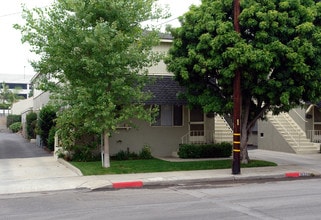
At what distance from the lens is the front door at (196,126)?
2123cm

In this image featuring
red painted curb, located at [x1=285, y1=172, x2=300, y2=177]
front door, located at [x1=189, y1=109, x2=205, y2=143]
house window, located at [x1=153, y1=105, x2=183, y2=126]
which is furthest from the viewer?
front door, located at [x1=189, y1=109, x2=205, y2=143]

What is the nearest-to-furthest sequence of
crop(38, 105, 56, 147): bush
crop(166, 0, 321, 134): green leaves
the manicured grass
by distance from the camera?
crop(166, 0, 321, 134): green leaves
the manicured grass
crop(38, 105, 56, 147): bush

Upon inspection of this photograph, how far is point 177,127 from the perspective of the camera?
21.0 metres

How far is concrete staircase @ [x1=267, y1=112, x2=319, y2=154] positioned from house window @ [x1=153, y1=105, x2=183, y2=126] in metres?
6.36

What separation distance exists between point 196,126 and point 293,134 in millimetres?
6188

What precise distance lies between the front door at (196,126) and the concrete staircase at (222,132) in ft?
2.64

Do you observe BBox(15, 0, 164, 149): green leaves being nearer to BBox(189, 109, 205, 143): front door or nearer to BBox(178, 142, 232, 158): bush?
BBox(178, 142, 232, 158): bush

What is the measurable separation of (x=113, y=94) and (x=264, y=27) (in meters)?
5.72

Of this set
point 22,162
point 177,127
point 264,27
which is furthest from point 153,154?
point 264,27

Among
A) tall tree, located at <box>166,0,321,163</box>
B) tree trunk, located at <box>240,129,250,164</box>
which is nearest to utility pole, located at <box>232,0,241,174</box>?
tall tree, located at <box>166,0,321,163</box>

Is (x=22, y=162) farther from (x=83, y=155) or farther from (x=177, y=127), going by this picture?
(x=177, y=127)

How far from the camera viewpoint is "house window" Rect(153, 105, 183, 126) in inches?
814

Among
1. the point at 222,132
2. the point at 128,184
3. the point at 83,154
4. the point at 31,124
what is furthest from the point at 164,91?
the point at 31,124

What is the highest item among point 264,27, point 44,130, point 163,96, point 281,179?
point 264,27
